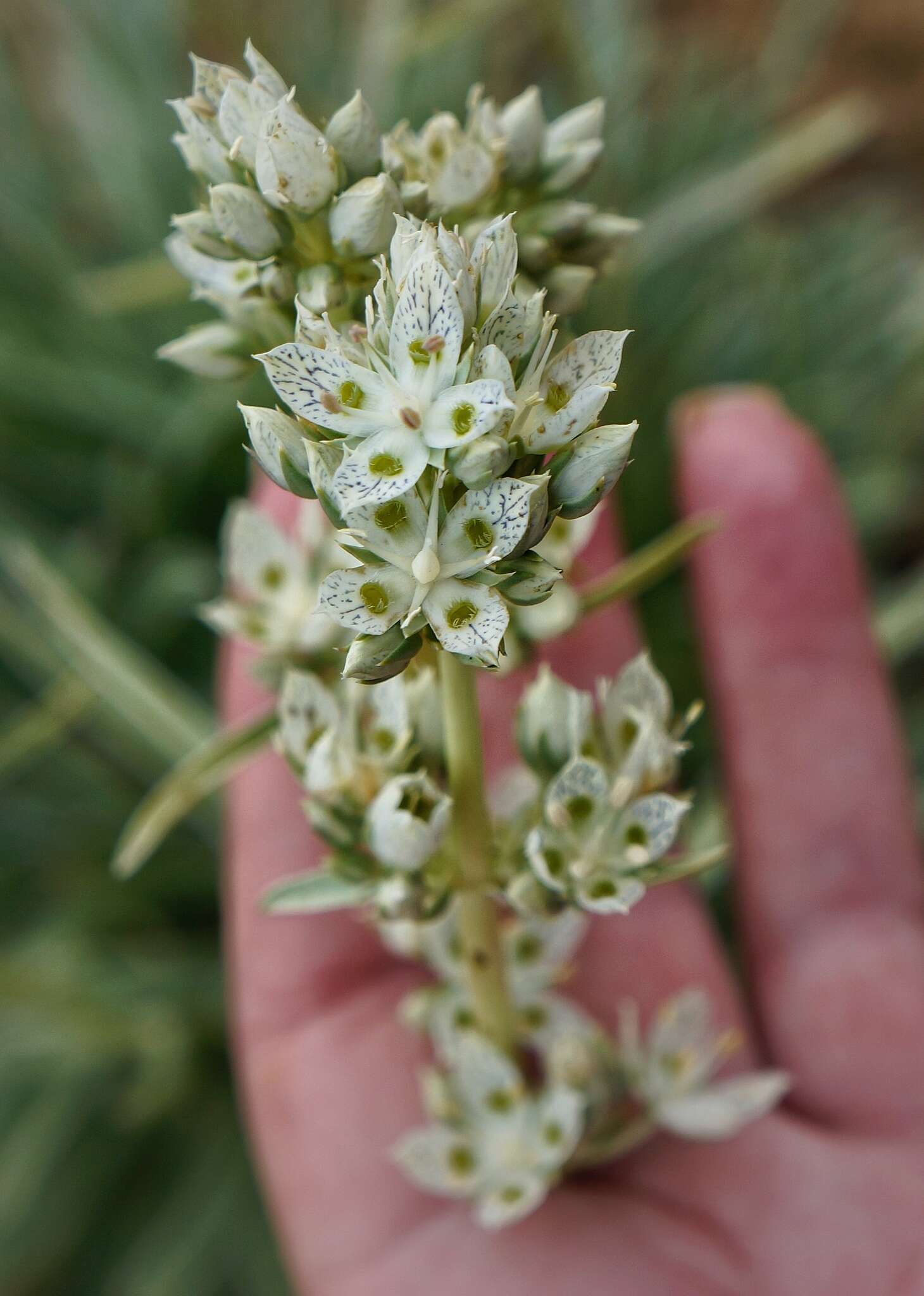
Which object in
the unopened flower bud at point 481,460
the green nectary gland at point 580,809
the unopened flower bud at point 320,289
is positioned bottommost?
the green nectary gland at point 580,809

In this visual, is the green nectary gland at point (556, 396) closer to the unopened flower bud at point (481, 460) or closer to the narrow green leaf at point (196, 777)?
the unopened flower bud at point (481, 460)

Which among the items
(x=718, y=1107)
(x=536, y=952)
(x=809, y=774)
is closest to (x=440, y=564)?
(x=536, y=952)

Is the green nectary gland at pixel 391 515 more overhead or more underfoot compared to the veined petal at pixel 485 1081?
more overhead

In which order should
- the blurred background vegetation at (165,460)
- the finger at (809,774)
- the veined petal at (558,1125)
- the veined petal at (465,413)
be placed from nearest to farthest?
1. the veined petal at (465,413)
2. the veined petal at (558,1125)
3. the finger at (809,774)
4. the blurred background vegetation at (165,460)

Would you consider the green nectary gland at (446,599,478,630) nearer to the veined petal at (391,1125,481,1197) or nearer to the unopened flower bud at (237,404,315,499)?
the unopened flower bud at (237,404,315,499)

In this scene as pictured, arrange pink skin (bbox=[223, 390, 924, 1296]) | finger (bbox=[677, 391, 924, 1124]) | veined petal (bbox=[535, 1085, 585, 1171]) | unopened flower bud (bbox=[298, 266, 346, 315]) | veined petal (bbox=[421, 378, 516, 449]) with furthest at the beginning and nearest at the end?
finger (bbox=[677, 391, 924, 1124])
pink skin (bbox=[223, 390, 924, 1296])
veined petal (bbox=[535, 1085, 585, 1171])
unopened flower bud (bbox=[298, 266, 346, 315])
veined petal (bbox=[421, 378, 516, 449])

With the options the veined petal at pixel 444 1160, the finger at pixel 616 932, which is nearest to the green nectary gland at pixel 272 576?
the finger at pixel 616 932

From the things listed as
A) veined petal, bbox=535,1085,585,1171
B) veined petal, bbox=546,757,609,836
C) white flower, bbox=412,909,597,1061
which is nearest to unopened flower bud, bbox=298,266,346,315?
veined petal, bbox=546,757,609,836
